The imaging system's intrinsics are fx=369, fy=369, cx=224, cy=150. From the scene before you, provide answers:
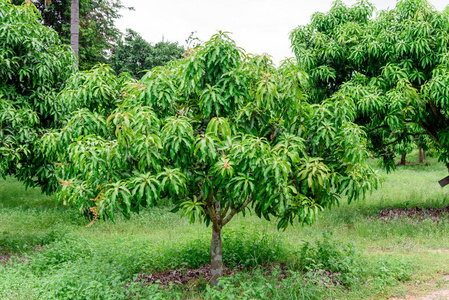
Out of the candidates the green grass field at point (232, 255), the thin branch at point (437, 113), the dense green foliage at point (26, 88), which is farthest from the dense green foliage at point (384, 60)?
the dense green foliage at point (26, 88)

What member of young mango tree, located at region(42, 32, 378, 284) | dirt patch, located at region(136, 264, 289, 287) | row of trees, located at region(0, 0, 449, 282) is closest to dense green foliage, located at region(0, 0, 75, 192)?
row of trees, located at region(0, 0, 449, 282)

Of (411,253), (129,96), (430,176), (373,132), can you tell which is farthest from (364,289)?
(430,176)

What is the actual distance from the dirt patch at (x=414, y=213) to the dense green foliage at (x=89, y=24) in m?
17.3

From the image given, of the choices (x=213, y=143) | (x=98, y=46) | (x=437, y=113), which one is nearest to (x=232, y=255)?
(x=213, y=143)

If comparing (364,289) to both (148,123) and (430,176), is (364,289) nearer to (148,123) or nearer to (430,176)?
(148,123)

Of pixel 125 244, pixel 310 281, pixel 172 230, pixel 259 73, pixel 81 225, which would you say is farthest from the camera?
pixel 81 225

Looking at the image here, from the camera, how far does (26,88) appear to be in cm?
806

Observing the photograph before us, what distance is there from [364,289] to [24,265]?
6260 millimetres

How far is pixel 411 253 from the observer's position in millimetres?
7957

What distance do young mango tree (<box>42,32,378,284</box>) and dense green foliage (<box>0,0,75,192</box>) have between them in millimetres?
1961

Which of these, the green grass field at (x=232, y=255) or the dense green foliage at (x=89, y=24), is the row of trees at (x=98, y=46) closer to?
the dense green foliage at (x=89, y=24)

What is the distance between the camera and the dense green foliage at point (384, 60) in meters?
8.70

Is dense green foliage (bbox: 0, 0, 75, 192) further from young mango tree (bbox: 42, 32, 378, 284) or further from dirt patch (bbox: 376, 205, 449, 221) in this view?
dirt patch (bbox: 376, 205, 449, 221)

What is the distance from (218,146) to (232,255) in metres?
3.56
